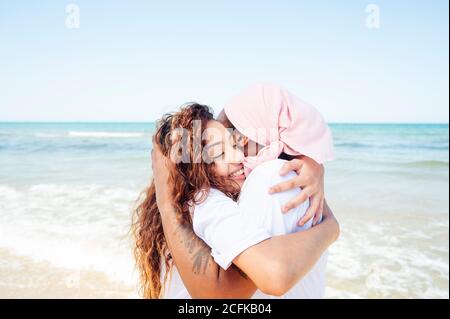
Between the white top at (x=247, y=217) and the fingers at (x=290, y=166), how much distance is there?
16mm

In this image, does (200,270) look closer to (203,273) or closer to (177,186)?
(203,273)

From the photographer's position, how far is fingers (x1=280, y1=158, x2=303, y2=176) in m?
1.31

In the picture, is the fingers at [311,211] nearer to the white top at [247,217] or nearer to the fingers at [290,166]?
the white top at [247,217]

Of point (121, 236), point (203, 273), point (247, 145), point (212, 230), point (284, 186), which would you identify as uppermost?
point (247, 145)

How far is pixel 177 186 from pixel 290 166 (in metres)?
0.40

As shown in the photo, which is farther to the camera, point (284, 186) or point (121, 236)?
point (121, 236)

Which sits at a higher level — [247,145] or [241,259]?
[247,145]

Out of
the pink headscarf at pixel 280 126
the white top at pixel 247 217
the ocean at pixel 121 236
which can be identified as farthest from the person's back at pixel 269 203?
the ocean at pixel 121 236

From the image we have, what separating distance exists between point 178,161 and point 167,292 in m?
0.59

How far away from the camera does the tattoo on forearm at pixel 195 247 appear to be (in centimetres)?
125

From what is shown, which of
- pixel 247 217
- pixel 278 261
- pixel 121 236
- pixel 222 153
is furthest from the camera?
pixel 121 236

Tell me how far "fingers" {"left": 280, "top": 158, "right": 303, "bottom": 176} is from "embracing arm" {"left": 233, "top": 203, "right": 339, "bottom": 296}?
204mm

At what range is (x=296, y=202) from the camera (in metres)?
1.27

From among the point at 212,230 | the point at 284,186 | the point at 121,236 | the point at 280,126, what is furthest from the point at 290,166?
the point at 121,236
